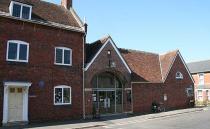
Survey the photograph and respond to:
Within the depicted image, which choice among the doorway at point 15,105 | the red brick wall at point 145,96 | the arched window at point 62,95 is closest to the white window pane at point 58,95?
the arched window at point 62,95

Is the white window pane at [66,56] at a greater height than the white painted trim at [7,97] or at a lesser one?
greater

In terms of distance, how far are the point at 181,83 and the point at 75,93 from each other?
700 inches

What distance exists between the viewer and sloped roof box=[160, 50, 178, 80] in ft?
118

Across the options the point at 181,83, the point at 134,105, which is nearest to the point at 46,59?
the point at 134,105

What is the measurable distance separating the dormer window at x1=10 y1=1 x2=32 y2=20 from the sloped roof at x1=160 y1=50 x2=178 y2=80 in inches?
762

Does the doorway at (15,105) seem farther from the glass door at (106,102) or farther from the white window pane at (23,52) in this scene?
the glass door at (106,102)

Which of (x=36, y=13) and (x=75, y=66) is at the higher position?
(x=36, y=13)

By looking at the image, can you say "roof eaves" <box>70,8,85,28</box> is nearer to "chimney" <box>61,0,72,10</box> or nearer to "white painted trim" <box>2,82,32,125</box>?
"chimney" <box>61,0,72,10</box>

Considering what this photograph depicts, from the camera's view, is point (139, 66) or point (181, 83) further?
point (181, 83)

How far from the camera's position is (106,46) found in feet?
94.0

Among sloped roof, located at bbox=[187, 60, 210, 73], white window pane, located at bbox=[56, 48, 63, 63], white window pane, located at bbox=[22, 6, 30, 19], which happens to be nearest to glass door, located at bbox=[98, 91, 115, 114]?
white window pane, located at bbox=[56, 48, 63, 63]

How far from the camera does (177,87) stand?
3697 cm

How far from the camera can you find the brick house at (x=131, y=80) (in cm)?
2784

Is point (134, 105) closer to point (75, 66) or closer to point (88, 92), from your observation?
point (88, 92)
